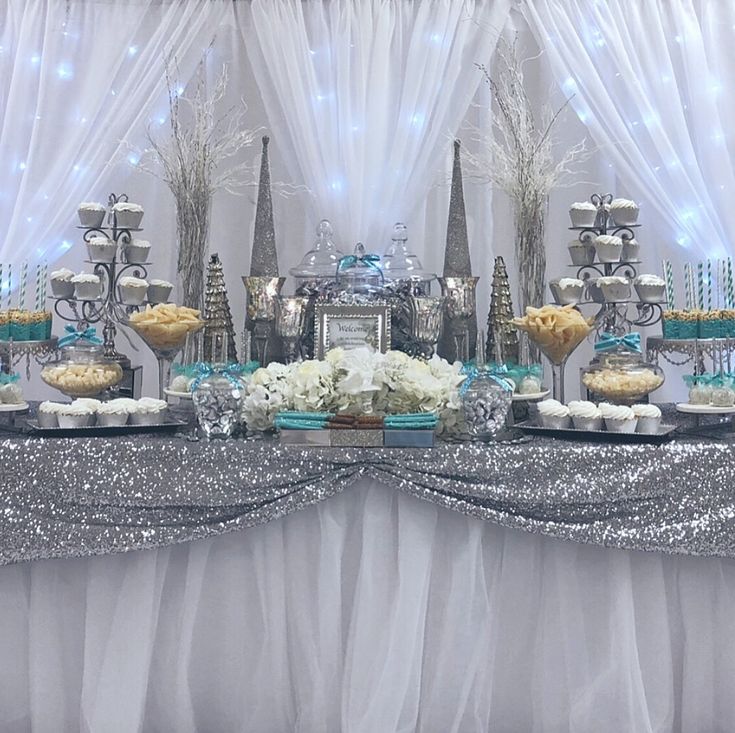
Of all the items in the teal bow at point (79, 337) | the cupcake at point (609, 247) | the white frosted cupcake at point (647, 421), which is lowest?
the white frosted cupcake at point (647, 421)

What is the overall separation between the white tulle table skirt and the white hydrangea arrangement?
8.4 inches

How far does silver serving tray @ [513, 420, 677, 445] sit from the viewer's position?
7.13 ft

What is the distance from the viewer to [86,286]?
2.71m

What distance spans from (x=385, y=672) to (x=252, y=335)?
3.80 ft

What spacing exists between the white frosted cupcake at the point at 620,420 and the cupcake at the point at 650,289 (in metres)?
0.57

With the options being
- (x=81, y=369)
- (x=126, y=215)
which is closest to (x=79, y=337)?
(x=81, y=369)

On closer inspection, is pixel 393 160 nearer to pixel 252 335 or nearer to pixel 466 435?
pixel 252 335

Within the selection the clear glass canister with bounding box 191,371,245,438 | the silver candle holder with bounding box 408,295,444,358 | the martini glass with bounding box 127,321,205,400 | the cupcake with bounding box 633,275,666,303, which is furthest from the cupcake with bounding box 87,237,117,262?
the cupcake with bounding box 633,275,666,303

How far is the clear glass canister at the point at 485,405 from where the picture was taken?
2.20 meters

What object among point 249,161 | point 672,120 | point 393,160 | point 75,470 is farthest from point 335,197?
point 75,470

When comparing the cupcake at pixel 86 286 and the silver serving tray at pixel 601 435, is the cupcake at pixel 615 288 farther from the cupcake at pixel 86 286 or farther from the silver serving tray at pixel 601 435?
the cupcake at pixel 86 286

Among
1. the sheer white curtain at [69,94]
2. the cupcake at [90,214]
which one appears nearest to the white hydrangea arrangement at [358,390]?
the cupcake at [90,214]

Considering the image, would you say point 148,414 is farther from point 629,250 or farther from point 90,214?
point 629,250

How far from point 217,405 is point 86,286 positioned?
750 millimetres
